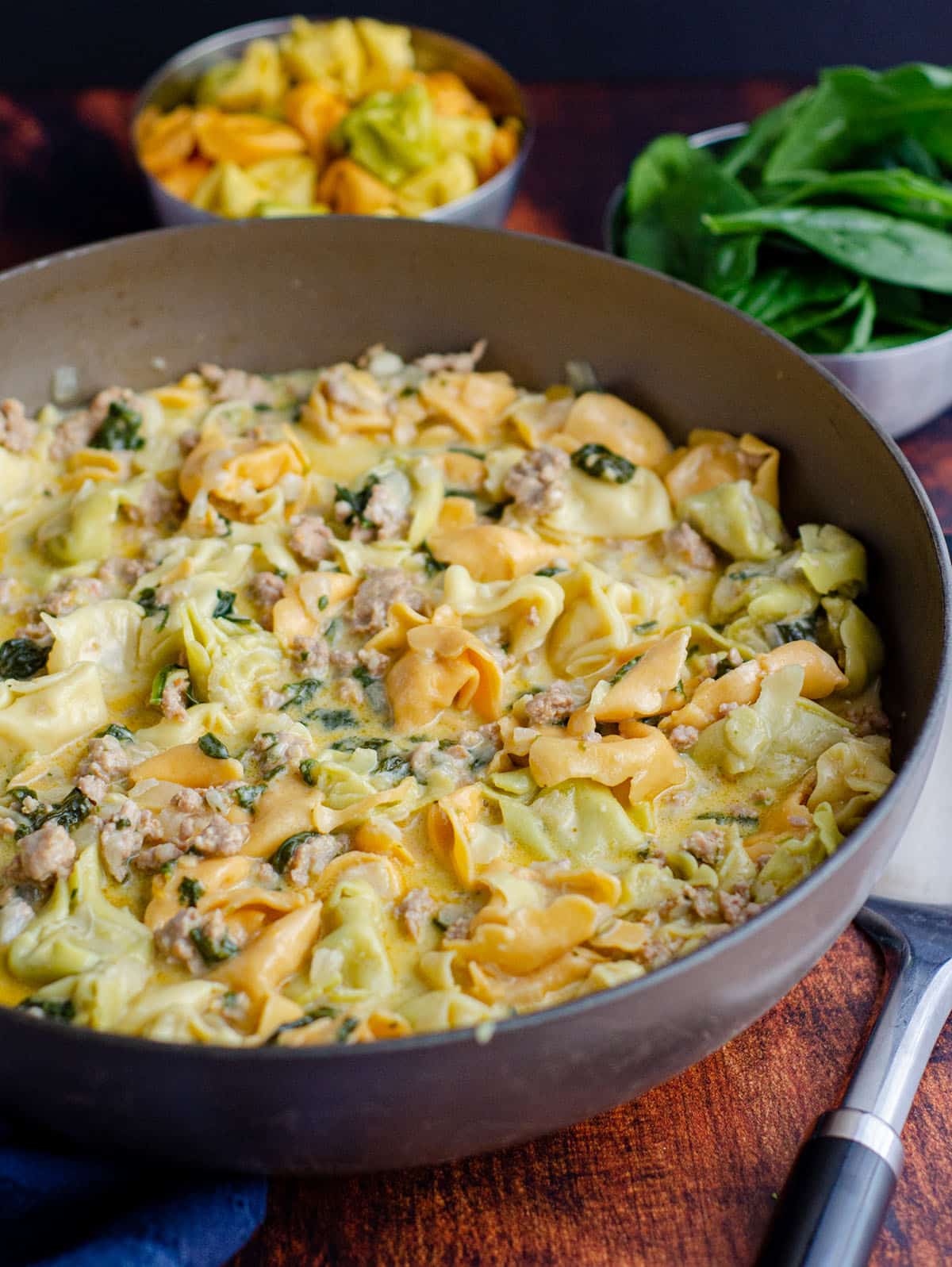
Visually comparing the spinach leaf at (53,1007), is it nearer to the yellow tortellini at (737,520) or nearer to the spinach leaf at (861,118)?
the yellow tortellini at (737,520)

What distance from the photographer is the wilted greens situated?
526 centimetres

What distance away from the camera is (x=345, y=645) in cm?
439

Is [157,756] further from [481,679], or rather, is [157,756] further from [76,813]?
[481,679]

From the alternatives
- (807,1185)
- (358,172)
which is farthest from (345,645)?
(358,172)

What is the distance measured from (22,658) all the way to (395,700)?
3.97ft

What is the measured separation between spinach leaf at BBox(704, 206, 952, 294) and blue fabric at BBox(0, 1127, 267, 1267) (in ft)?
12.5

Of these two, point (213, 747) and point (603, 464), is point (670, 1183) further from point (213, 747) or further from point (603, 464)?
point (603, 464)

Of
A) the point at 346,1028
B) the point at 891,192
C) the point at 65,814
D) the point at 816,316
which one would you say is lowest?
the point at 65,814

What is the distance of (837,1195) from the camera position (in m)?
3.12

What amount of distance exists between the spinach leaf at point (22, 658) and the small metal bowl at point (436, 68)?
7.77 feet

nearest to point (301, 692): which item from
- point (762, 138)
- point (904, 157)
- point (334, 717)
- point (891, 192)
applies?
point (334, 717)

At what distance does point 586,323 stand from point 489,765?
193cm

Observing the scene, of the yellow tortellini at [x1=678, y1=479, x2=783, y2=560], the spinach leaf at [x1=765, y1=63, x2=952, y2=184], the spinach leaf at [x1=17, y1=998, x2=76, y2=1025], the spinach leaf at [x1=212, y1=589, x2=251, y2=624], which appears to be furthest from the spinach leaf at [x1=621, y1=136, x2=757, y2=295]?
the spinach leaf at [x1=17, y1=998, x2=76, y2=1025]

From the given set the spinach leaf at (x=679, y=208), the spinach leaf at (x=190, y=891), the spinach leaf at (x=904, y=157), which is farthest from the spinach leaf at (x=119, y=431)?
the spinach leaf at (x=904, y=157)
